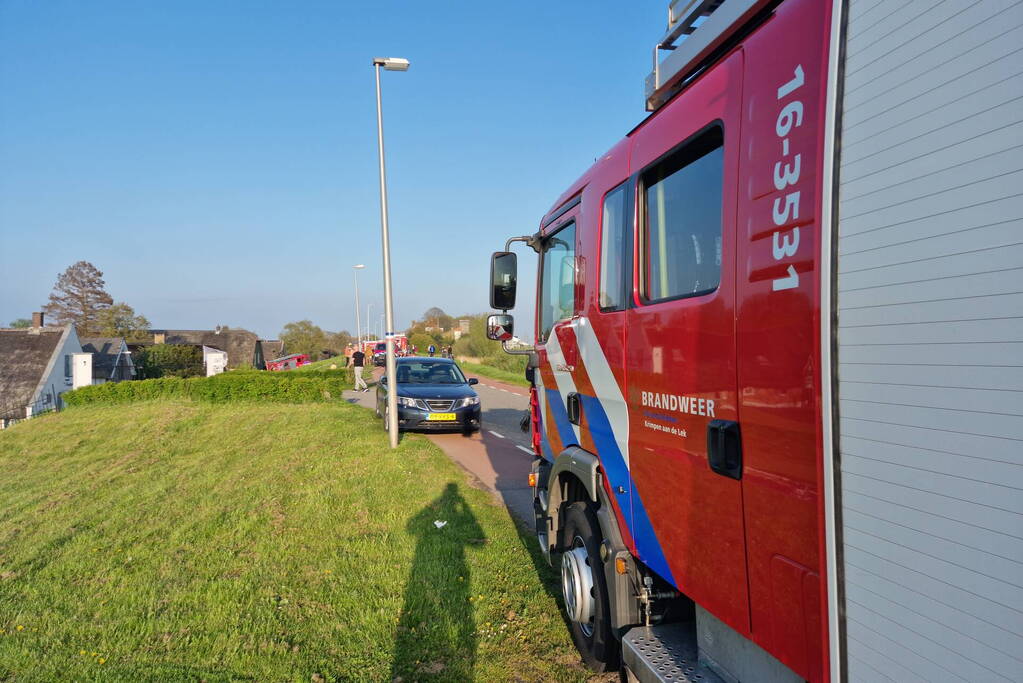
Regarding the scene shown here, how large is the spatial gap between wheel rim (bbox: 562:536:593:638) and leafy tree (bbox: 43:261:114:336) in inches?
3159

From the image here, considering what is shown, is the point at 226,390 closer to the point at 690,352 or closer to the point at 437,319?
the point at 690,352

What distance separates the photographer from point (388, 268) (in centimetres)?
1130

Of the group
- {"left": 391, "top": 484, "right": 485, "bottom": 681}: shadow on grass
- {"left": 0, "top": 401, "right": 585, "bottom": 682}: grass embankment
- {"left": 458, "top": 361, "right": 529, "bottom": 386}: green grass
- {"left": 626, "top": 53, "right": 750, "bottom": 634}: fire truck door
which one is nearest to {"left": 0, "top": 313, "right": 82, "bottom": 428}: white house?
{"left": 458, "top": 361, "right": 529, "bottom": 386}: green grass

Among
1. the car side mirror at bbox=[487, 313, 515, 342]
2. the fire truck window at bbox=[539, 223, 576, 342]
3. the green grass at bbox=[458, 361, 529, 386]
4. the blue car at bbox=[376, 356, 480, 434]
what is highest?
the fire truck window at bbox=[539, 223, 576, 342]

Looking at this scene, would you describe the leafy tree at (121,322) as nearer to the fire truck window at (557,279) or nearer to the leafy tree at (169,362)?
the leafy tree at (169,362)

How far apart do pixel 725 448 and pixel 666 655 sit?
1.12 metres

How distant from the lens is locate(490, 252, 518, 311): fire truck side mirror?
475 centimetres

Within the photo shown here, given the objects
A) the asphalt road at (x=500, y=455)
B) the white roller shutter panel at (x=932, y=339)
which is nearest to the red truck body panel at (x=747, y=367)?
the white roller shutter panel at (x=932, y=339)

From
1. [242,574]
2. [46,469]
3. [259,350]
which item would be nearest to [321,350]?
[259,350]

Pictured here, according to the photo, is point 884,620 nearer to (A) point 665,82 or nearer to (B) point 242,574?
(A) point 665,82

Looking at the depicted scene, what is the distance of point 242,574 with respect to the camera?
5035 millimetres

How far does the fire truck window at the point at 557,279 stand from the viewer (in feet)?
12.7

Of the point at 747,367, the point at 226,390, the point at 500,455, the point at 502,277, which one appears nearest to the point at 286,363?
the point at 226,390

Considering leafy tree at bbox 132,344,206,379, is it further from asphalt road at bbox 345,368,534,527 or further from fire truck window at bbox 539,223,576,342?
fire truck window at bbox 539,223,576,342
